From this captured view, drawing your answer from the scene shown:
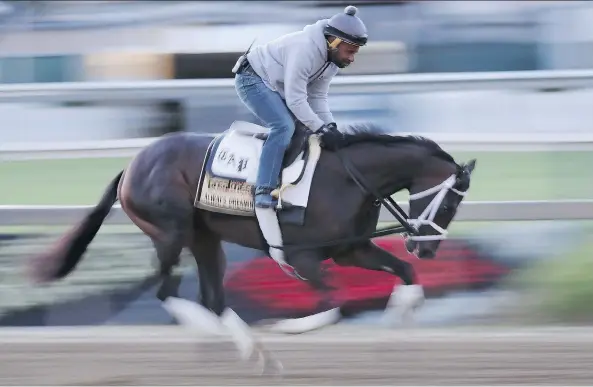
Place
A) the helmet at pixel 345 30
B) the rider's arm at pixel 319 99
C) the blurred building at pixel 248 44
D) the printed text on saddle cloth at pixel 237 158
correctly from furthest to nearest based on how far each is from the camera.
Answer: the blurred building at pixel 248 44 → the rider's arm at pixel 319 99 → the printed text on saddle cloth at pixel 237 158 → the helmet at pixel 345 30

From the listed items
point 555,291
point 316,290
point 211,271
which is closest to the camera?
point 316,290

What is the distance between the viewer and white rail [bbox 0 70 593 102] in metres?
7.17

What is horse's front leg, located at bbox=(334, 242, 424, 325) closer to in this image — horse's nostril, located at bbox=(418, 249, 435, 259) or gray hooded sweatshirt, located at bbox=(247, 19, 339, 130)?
horse's nostril, located at bbox=(418, 249, 435, 259)

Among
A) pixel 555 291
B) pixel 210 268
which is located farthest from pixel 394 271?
pixel 555 291

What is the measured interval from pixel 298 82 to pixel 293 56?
0.12 m

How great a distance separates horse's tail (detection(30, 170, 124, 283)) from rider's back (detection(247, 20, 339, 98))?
1.01 m

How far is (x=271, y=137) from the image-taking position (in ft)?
16.6

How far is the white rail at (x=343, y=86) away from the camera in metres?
7.17

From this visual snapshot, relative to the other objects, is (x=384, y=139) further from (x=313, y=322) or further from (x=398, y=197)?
(x=398, y=197)

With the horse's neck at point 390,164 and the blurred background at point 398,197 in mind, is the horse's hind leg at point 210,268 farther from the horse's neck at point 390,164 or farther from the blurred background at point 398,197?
the blurred background at point 398,197

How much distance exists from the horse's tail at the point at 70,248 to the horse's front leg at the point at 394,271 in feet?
4.29

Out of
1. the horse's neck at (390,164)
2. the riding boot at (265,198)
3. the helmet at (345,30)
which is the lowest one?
the riding boot at (265,198)

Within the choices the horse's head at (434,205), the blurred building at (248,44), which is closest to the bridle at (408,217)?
the horse's head at (434,205)

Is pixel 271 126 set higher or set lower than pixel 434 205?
higher
